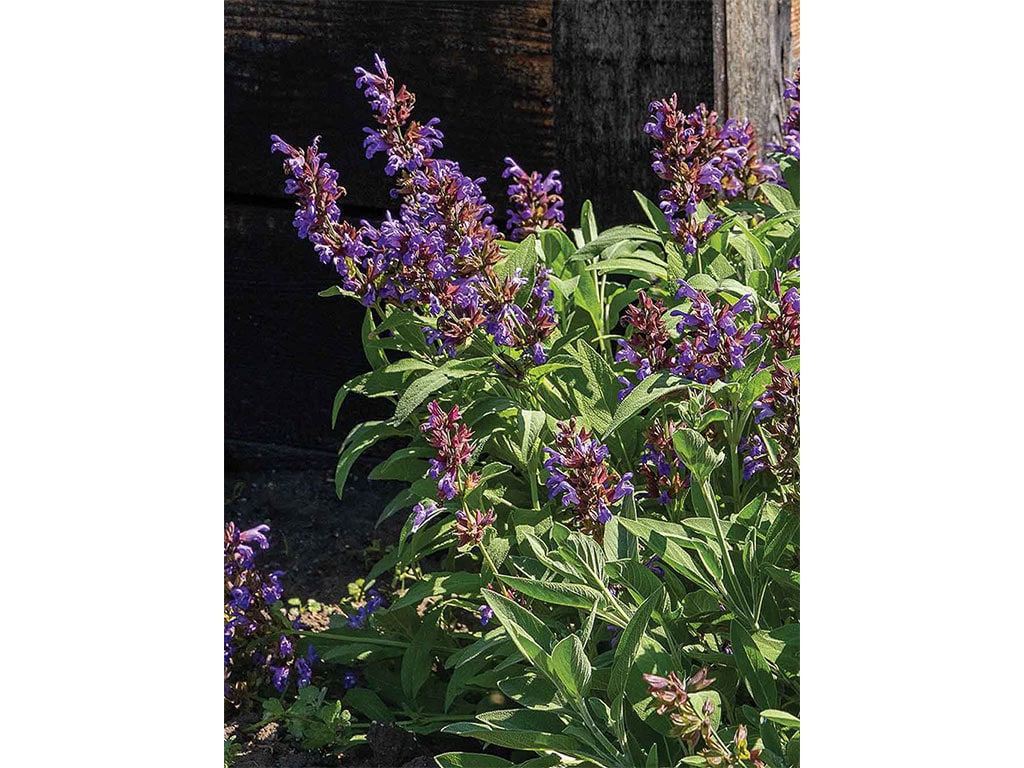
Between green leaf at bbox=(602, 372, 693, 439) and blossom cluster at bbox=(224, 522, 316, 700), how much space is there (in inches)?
29.6

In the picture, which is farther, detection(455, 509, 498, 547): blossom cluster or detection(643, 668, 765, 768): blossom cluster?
detection(455, 509, 498, 547): blossom cluster

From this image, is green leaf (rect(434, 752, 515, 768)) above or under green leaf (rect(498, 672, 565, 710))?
under

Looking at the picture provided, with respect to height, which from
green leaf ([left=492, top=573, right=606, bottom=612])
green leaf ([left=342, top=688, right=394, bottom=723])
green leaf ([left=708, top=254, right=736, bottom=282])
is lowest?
green leaf ([left=342, top=688, right=394, bottom=723])

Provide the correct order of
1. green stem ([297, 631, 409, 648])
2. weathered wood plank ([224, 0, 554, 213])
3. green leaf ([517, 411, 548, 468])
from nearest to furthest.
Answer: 1. green leaf ([517, 411, 548, 468])
2. green stem ([297, 631, 409, 648])
3. weathered wood plank ([224, 0, 554, 213])

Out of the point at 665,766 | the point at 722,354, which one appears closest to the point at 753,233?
the point at 722,354

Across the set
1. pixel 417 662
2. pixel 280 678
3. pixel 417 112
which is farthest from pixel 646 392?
pixel 417 112

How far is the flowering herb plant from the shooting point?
5.29 ft

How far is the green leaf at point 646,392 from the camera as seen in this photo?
5.52 feet

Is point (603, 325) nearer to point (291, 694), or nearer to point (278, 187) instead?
point (291, 694)

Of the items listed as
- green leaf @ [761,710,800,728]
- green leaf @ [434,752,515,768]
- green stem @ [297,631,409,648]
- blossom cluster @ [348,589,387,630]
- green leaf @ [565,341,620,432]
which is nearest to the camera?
green leaf @ [761,710,800,728]

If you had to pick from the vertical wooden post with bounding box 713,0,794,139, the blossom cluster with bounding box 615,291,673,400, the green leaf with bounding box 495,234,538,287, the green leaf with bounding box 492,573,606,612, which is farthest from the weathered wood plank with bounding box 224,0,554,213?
the green leaf with bounding box 492,573,606,612

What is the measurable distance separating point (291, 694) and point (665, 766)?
0.92 meters

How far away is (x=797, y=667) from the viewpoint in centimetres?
163

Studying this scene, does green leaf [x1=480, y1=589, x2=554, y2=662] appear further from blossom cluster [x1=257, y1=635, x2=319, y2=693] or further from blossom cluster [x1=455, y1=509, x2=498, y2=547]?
blossom cluster [x1=257, y1=635, x2=319, y2=693]
